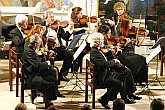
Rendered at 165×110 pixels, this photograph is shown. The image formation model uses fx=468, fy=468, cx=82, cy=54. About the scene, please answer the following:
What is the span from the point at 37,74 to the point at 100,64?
880 millimetres

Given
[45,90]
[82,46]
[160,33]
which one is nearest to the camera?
[45,90]

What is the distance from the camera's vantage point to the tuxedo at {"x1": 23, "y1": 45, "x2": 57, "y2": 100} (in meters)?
6.35

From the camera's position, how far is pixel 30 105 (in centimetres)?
675

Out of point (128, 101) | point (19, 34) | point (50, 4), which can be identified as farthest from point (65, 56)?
point (50, 4)

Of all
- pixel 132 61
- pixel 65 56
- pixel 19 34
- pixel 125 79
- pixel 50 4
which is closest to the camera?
pixel 125 79

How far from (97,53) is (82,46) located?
0.55m

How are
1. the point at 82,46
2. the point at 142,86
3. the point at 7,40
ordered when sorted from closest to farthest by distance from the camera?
the point at 82,46
the point at 142,86
the point at 7,40

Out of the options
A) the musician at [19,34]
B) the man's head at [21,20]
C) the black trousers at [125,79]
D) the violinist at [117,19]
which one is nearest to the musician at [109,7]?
the violinist at [117,19]

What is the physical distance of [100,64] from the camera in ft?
21.0

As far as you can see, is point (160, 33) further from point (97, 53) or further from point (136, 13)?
point (97, 53)

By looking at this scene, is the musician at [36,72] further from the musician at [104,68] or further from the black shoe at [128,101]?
the black shoe at [128,101]

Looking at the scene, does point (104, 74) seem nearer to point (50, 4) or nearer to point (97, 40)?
point (97, 40)

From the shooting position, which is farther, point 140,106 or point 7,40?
point 7,40

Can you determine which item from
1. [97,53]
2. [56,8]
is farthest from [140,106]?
[56,8]
